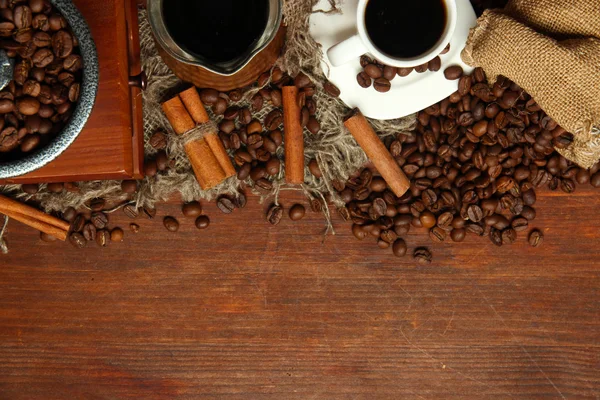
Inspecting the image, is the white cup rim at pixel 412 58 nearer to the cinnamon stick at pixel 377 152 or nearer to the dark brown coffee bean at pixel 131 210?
the cinnamon stick at pixel 377 152

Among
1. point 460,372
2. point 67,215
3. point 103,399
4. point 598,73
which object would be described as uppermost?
point 598,73

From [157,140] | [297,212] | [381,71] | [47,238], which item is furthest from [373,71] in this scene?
[47,238]

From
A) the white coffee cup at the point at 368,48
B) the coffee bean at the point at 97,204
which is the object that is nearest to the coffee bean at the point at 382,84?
the white coffee cup at the point at 368,48

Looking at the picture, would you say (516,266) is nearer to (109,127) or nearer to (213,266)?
(213,266)

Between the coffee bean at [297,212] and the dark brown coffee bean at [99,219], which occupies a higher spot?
the coffee bean at [297,212]

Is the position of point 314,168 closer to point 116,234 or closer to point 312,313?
point 312,313

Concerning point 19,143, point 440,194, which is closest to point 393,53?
point 440,194
